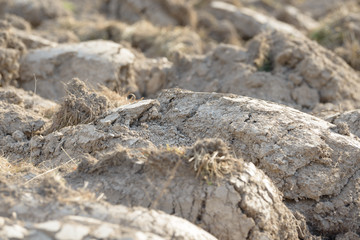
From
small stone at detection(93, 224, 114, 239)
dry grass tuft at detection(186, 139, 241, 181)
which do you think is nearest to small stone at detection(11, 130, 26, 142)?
dry grass tuft at detection(186, 139, 241, 181)

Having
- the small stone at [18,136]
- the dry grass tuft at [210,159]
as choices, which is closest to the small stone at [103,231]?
the dry grass tuft at [210,159]

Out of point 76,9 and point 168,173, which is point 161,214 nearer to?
point 168,173

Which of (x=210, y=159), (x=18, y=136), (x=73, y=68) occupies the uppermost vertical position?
(x=210, y=159)

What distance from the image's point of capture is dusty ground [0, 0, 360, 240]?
2811 mm

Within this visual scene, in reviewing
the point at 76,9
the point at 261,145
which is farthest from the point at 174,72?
the point at 76,9

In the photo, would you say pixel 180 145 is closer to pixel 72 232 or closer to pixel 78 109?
pixel 78 109

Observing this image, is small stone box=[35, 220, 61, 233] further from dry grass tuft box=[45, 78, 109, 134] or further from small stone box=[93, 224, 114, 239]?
dry grass tuft box=[45, 78, 109, 134]

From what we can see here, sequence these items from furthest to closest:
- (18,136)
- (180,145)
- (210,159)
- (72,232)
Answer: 1. (18,136)
2. (180,145)
3. (210,159)
4. (72,232)

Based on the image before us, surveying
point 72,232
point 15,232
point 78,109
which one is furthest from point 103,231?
point 78,109

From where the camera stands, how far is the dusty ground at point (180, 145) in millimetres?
2811

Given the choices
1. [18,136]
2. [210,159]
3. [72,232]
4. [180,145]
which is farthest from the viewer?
[18,136]

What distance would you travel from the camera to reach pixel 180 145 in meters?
3.80

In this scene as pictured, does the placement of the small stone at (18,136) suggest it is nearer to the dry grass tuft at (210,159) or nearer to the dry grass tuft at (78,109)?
the dry grass tuft at (78,109)

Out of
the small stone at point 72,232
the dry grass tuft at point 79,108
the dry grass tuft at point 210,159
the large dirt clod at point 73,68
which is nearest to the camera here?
the small stone at point 72,232
